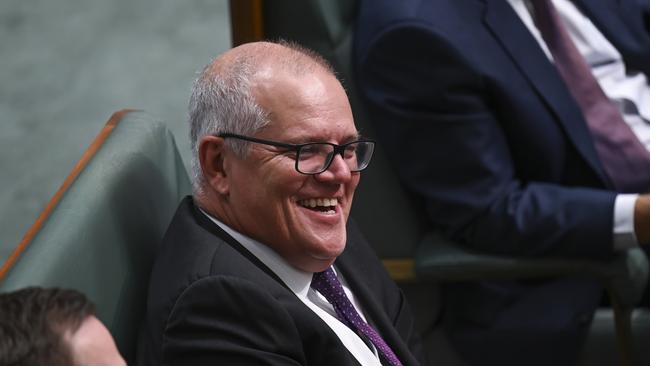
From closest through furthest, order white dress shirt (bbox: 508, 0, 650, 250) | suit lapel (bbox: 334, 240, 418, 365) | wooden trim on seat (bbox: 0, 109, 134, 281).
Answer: wooden trim on seat (bbox: 0, 109, 134, 281) < suit lapel (bbox: 334, 240, 418, 365) < white dress shirt (bbox: 508, 0, 650, 250)

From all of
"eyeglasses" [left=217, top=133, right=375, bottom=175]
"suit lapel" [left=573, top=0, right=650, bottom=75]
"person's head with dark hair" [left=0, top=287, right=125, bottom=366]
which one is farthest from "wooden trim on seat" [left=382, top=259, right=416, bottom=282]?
"person's head with dark hair" [left=0, top=287, right=125, bottom=366]

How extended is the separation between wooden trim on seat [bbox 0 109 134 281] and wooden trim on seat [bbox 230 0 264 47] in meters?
0.43

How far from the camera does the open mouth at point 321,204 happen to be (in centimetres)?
179

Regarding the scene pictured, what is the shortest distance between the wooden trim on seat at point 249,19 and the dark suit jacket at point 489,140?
0.20 m

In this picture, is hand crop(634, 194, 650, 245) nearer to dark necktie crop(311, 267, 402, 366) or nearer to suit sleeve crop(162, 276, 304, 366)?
dark necktie crop(311, 267, 402, 366)

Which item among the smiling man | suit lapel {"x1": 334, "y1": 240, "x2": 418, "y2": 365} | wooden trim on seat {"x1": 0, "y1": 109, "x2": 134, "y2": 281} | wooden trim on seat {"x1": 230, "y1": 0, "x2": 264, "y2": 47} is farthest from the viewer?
wooden trim on seat {"x1": 230, "y1": 0, "x2": 264, "y2": 47}

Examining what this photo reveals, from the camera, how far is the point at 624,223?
240 centimetres

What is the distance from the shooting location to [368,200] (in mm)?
2551

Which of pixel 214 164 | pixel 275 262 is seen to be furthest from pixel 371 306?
pixel 214 164

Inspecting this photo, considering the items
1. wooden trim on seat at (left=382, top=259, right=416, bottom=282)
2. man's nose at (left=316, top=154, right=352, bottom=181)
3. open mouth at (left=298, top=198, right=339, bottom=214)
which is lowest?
wooden trim on seat at (left=382, top=259, right=416, bottom=282)

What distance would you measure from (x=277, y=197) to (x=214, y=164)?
10cm

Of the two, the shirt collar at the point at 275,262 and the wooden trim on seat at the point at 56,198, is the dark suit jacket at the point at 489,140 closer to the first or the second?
the wooden trim on seat at the point at 56,198

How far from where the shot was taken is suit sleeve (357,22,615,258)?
7.80ft

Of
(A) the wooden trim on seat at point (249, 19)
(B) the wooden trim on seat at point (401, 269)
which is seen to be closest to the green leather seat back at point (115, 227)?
(A) the wooden trim on seat at point (249, 19)
